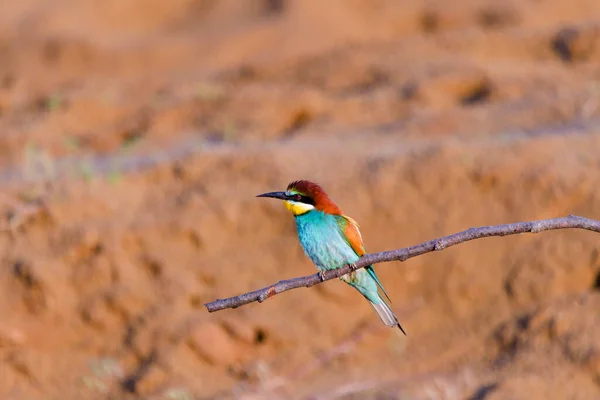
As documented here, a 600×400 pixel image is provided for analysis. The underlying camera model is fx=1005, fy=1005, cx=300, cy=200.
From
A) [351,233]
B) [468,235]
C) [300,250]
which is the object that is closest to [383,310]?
[351,233]

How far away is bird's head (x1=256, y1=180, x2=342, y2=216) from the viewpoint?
336 centimetres

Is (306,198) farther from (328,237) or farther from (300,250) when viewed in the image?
(300,250)

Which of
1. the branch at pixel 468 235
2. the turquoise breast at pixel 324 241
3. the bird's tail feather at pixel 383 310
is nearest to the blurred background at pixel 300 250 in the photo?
the bird's tail feather at pixel 383 310

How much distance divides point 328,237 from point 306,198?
0.15m

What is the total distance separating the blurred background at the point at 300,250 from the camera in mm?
4566

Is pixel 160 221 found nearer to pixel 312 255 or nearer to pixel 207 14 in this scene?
pixel 312 255

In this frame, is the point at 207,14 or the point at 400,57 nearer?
the point at 400,57

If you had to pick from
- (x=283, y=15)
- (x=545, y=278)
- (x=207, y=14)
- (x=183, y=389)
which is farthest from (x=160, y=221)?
(x=207, y=14)

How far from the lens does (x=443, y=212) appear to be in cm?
500

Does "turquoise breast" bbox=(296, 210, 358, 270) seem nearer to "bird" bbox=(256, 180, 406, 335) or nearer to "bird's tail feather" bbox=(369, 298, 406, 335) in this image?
"bird" bbox=(256, 180, 406, 335)

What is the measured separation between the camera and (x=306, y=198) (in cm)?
338

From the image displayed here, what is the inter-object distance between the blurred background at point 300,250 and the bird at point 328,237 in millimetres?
1083

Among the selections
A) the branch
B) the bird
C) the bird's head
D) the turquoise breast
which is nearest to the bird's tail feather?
the bird

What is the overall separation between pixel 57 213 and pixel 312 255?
7.91ft
